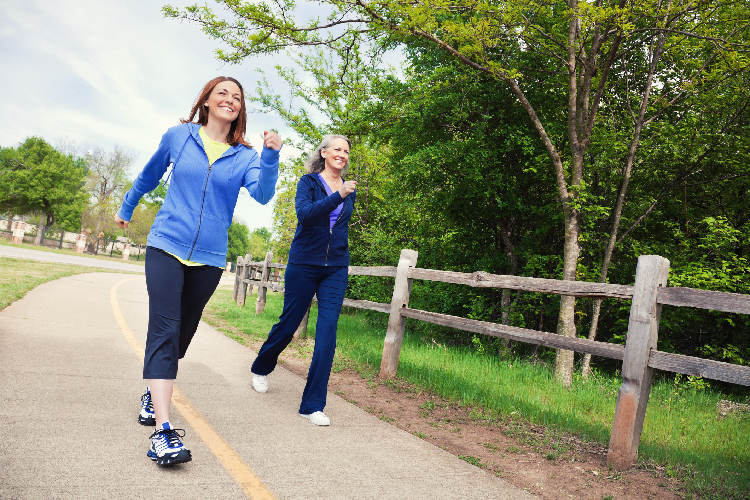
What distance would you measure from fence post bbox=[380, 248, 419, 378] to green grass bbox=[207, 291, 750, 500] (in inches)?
A: 8.5

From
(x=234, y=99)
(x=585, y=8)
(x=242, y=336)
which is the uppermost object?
(x=585, y=8)

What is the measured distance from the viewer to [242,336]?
8641mm

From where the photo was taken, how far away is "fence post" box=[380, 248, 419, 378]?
20.5 ft

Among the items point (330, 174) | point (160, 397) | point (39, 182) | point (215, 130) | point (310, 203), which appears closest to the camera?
point (160, 397)

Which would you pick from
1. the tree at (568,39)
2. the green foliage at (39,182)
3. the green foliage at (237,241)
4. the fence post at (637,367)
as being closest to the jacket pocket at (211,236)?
the fence post at (637,367)

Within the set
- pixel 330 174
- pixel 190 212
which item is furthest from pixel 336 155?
pixel 190 212

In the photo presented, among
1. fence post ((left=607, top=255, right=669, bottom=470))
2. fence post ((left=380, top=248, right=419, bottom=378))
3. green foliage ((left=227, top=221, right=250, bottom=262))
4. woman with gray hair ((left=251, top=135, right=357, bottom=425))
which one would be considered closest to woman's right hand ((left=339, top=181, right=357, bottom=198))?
woman with gray hair ((left=251, top=135, right=357, bottom=425))

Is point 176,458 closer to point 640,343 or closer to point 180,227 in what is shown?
point 180,227

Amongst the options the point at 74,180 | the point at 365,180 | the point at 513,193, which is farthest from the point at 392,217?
the point at 74,180

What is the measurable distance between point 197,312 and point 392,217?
41.8ft

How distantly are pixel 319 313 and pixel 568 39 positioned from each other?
24.4 ft

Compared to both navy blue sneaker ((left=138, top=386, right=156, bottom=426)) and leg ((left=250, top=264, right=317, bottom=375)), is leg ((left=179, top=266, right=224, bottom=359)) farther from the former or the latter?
leg ((left=250, top=264, right=317, bottom=375))

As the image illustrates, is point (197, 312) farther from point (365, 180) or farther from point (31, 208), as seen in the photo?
point (31, 208)

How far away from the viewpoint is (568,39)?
9.18 m
